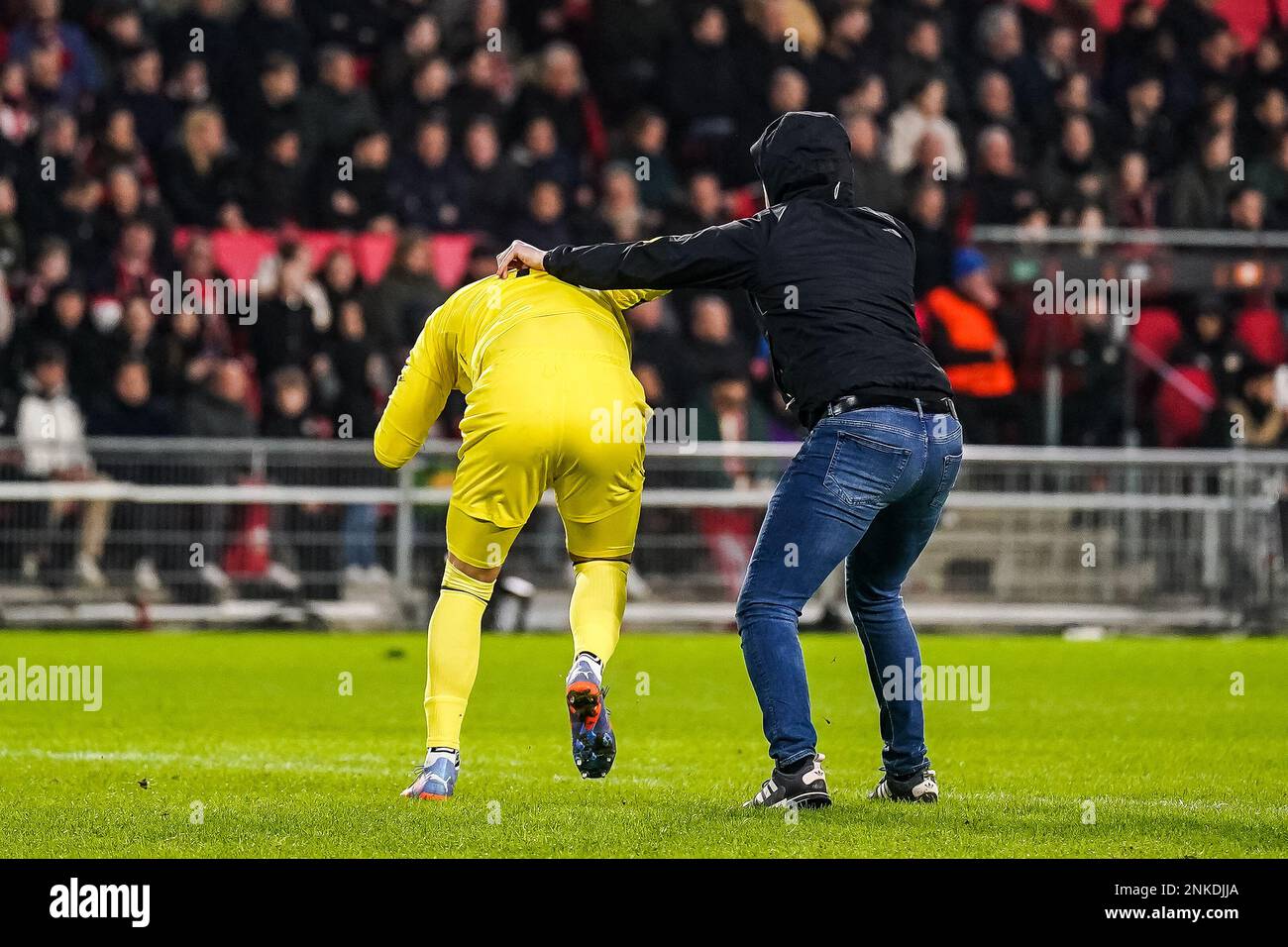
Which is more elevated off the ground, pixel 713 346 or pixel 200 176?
pixel 200 176

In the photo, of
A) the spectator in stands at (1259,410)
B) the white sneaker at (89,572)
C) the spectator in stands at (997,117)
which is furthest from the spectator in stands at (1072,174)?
the white sneaker at (89,572)

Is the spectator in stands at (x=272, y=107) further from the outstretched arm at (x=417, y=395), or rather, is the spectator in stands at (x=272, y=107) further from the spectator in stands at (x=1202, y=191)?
the outstretched arm at (x=417, y=395)

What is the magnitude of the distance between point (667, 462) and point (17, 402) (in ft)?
15.8

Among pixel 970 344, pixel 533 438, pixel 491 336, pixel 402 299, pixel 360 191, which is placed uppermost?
pixel 360 191

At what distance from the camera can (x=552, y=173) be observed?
739 inches

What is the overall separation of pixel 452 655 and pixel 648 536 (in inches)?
327

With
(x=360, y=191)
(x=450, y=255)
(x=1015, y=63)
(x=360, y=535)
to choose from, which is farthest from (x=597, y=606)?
(x=1015, y=63)

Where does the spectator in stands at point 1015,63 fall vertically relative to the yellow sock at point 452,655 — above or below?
above

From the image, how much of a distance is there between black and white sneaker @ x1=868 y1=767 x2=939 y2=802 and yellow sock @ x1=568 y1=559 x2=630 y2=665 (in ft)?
3.45

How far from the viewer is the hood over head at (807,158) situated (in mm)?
7055

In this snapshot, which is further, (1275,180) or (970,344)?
(1275,180)

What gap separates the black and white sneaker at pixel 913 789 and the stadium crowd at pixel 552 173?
9004 mm

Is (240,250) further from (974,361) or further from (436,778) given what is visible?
(436,778)
